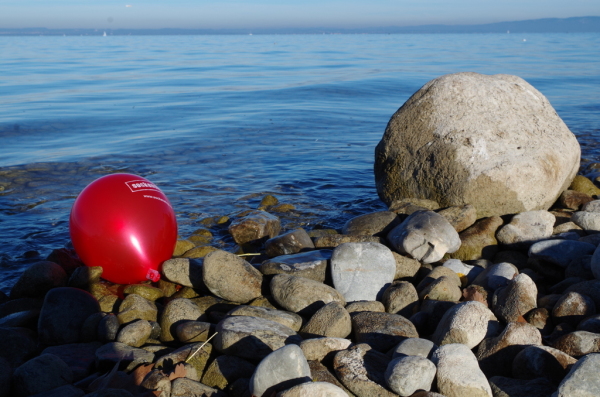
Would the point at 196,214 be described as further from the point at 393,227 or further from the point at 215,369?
the point at 215,369

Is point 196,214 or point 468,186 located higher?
point 468,186

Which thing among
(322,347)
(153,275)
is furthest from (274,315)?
(153,275)

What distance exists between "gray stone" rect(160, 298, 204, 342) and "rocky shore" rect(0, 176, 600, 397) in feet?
0.04

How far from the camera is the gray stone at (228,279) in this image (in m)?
4.47

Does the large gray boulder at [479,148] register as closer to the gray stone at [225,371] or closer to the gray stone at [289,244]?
the gray stone at [289,244]

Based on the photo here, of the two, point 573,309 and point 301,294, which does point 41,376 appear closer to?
point 301,294

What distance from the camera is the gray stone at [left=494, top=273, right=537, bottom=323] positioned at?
3943 millimetres

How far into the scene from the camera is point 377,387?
3.11m

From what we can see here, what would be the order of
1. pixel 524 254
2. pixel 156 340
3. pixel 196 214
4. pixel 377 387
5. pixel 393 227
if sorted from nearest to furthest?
pixel 377 387 < pixel 156 340 < pixel 524 254 < pixel 393 227 < pixel 196 214

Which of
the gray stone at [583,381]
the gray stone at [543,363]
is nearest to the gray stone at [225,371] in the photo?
the gray stone at [543,363]

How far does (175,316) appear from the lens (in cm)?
409

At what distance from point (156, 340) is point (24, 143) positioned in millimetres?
10076

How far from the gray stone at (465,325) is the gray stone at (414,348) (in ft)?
0.72

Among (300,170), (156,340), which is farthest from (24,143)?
(156,340)
